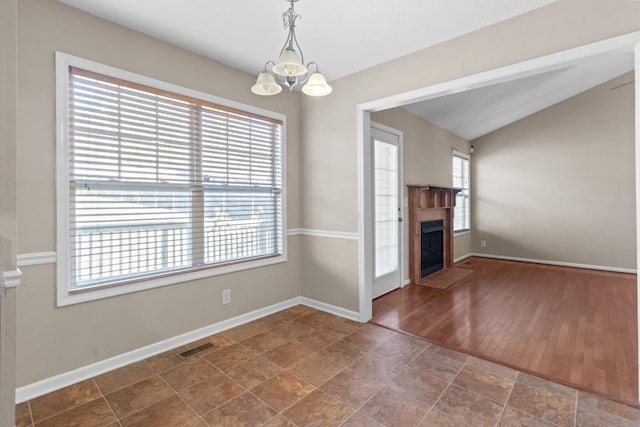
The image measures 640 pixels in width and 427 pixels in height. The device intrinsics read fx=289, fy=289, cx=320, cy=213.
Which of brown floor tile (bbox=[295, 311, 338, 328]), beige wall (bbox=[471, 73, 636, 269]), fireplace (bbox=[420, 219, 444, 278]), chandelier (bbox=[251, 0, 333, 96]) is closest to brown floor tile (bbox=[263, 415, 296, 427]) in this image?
brown floor tile (bbox=[295, 311, 338, 328])

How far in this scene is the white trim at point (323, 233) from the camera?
306 centimetres

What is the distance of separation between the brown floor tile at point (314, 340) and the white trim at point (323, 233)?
3.24ft

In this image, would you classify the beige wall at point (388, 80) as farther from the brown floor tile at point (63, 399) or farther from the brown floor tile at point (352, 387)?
the brown floor tile at point (63, 399)

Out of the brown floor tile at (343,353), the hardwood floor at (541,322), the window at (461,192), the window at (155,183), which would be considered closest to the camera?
the window at (155,183)

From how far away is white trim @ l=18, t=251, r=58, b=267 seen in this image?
1786 mm

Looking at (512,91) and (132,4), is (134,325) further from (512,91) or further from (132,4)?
(512,91)

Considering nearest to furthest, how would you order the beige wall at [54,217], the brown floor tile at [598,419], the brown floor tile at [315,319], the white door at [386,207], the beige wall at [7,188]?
the beige wall at [7,188] → the brown floor tile at [598,419] → the beige wall at [54,217] → the brown floor tile at [315,319] → the white door at [386,207]

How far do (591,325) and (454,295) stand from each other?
51.9 inches

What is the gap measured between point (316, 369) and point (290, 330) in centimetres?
70

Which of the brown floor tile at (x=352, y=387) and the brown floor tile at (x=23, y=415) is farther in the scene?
the brown floor tile at (x=352, y=387)

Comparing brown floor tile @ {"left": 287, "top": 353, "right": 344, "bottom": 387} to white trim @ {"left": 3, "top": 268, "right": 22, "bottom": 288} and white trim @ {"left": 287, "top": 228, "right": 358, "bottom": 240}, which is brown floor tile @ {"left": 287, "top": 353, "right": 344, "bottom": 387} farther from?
white trim @ {"left": 3, "top": 268, "right": 22, "bottom": 288}

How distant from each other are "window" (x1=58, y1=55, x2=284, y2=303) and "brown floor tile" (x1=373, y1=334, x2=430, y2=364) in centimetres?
148

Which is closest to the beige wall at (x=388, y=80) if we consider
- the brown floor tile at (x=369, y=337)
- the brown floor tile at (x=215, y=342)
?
the brown floor tile at (x=369, y=337)

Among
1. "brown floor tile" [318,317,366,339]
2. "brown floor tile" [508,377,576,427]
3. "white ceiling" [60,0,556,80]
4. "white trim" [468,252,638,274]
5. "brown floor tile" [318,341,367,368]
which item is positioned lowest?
"brown floor tile" [508,377,576,427]
